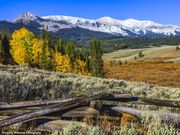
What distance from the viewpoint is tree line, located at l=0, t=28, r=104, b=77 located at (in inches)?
3871

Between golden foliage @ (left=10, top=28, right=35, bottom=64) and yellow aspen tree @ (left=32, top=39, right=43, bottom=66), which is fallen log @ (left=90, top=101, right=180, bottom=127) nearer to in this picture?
golden foliage @ (left=10, top=28, right=35, bottom=64)

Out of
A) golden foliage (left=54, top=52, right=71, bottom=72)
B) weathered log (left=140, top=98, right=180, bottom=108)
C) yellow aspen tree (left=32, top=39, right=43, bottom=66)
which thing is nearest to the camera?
weathered log (left=140, top=98, right=180, bottom=108)

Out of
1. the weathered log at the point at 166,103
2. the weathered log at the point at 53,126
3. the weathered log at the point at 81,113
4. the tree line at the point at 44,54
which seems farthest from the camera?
the tree line at the point at 44,54

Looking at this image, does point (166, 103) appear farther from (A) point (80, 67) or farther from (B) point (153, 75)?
(B) point (153, 75)

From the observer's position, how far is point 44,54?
10344cm

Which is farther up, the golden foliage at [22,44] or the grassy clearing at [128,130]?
the golden foliage at [22,44]

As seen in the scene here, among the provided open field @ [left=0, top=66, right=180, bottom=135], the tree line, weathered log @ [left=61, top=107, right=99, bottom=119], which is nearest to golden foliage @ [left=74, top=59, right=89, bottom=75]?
the tree line

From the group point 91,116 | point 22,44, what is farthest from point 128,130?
point 22,44

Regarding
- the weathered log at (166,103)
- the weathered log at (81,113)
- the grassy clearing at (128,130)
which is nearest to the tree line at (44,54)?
the weathered log at (166,103)

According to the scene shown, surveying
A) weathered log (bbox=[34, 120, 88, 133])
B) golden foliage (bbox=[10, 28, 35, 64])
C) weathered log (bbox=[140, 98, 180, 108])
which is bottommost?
weathered log (bbox=[34, 120, 88, 133])

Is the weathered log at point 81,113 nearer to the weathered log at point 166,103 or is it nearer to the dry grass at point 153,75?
the weathered log at point 166,103

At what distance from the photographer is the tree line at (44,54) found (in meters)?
98.3

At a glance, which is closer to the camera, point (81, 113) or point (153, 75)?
point (81, 113)

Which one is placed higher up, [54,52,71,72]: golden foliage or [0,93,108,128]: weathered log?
[54,52,71,72]: golden foliage
